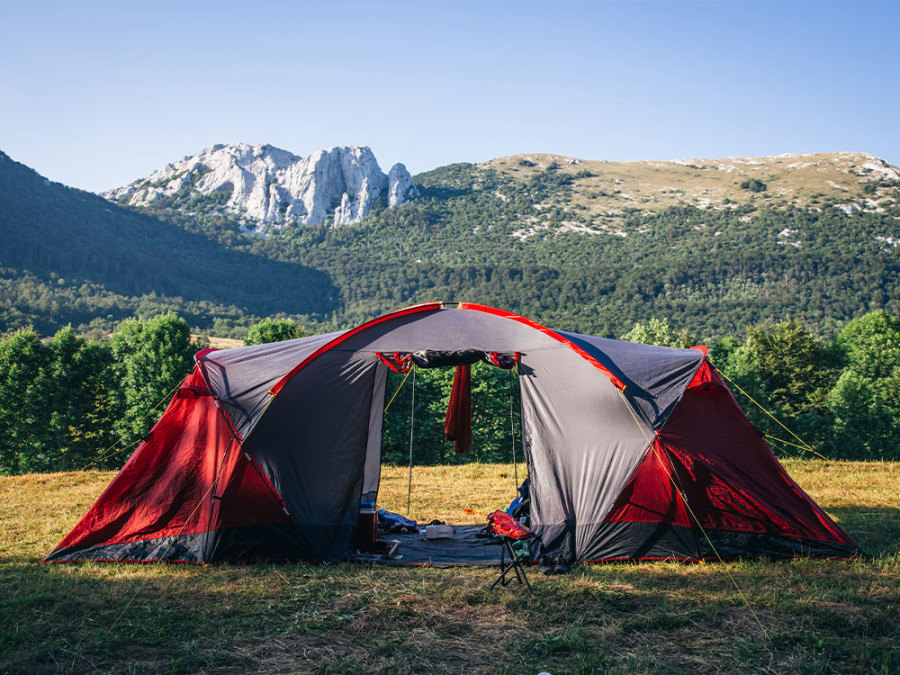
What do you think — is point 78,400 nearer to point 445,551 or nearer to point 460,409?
point 460,409

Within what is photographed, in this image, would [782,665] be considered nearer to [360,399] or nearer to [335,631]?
[335,631]

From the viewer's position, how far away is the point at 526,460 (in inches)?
303

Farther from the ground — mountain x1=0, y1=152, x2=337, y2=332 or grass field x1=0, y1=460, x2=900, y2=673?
mountain x1=0, y1=152, x2=337, y2=332

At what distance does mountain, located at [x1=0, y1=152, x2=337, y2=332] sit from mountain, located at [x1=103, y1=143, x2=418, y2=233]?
70.5 feet

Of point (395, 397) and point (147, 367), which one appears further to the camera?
point (147, 367)

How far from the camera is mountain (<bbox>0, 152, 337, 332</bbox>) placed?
268 feet

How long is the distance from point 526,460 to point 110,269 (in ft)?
355

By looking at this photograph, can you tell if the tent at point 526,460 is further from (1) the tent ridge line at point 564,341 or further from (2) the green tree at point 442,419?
(2) the green tree at point 442,419

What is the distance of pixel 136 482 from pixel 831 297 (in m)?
87.0

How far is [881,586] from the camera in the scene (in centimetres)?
624

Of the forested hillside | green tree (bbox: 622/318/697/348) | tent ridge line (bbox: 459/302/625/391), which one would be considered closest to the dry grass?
tent ridge line (bbox: 459/302/625/391)

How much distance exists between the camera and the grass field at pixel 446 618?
4.78m

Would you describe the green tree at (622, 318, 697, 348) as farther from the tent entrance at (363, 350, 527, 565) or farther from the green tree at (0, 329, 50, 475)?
the green tree at (0, 329, 50, 475)

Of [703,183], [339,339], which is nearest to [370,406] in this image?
[339,339]
